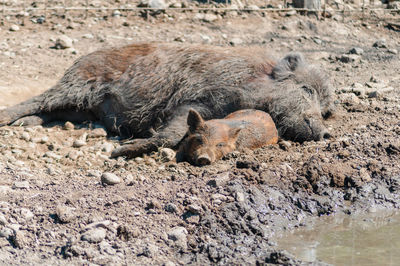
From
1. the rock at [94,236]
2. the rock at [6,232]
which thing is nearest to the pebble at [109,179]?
the rock at [94,236]

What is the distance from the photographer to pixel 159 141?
692 cm

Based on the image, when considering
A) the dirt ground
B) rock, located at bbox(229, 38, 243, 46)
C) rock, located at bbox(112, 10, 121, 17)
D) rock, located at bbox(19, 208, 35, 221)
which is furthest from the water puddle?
rock, located at bbox(112, 10, 121, 17)

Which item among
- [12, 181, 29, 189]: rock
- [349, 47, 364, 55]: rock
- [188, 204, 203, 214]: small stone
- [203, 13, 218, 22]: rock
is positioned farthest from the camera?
[203, 13, 218, 22]: rock

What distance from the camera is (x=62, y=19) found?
11.2 metres

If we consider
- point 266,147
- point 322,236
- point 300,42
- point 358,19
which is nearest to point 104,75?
point 266,147

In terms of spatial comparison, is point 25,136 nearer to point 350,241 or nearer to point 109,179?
point 109,179

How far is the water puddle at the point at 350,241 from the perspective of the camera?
4812mm

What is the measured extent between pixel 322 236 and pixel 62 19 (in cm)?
725

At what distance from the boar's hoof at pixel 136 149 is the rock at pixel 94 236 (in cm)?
221

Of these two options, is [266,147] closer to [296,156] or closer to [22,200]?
[296,156]

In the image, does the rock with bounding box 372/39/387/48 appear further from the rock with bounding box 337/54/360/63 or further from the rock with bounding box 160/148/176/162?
the rock with bounding box 160/148/176/162

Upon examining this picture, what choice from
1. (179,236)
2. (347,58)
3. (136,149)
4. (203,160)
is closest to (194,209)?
(179,236)

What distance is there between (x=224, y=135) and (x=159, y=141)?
83cm

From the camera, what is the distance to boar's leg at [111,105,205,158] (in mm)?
6816
